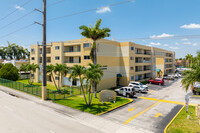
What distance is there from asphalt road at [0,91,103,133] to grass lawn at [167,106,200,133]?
317 inches

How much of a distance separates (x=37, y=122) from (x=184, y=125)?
15.7 m

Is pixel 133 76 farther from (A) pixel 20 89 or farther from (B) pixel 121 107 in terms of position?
(A) pixel 20 89

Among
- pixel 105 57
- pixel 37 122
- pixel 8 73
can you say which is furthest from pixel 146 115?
pixel 8 73

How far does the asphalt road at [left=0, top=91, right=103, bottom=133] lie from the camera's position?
12553mm

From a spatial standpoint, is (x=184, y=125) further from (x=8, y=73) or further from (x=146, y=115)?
(x=8, y=73)

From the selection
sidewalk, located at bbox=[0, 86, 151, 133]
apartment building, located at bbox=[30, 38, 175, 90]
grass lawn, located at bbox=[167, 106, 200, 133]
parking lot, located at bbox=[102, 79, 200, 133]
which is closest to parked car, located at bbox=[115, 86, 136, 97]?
parking lot, located at bbox=[102, 79, 200, 133]

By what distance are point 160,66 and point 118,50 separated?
29.8 metres

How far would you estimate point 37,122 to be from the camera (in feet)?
46.7

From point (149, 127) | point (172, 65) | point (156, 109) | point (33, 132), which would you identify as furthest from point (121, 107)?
point (172, 65)

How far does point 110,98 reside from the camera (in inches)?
907

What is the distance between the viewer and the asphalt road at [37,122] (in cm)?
1255

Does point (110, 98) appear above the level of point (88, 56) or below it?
below

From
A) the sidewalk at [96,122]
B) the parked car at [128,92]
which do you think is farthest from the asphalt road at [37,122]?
the parked car at [128,92]

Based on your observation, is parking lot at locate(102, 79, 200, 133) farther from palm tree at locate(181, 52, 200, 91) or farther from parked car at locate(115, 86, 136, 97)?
palm tree at locate(181, 52, 200, 91)
